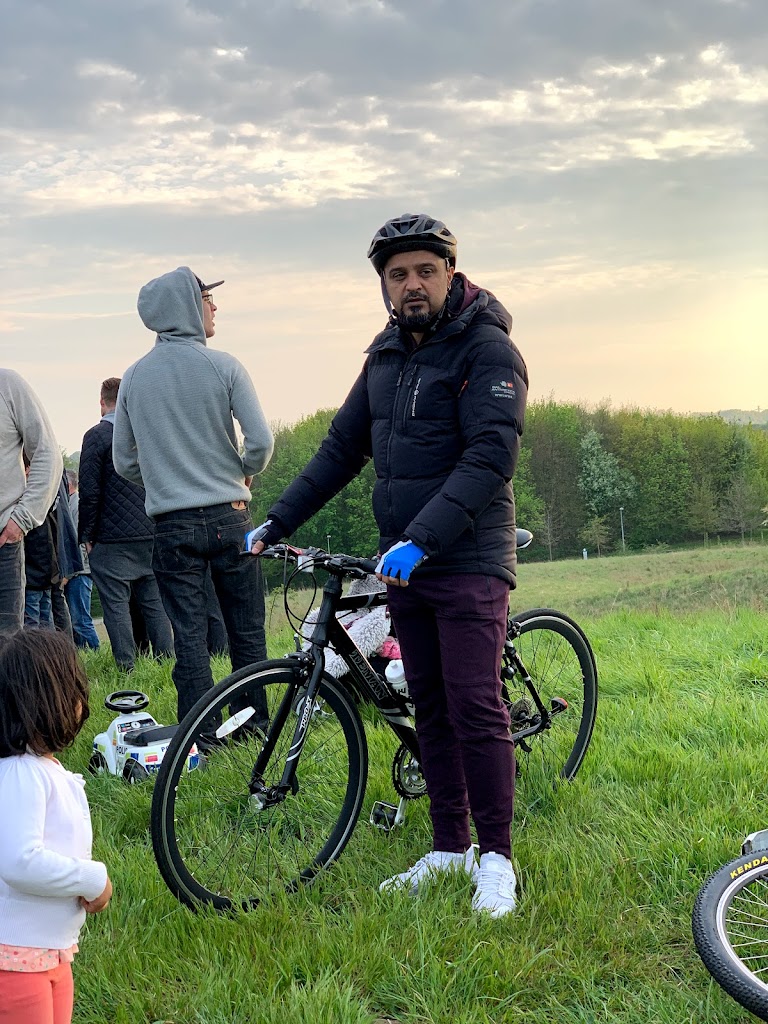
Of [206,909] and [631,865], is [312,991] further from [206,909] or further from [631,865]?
[631,865]

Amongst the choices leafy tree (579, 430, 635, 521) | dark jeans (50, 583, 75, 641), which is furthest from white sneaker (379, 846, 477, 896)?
leafy tree (579, 430, 635, 521)

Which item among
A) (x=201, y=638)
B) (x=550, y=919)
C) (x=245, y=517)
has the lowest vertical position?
(x=550, y=919)

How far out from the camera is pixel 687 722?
5469 mm

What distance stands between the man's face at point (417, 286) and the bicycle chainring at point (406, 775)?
1.77m

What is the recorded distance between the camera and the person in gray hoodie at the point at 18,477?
19.0ft

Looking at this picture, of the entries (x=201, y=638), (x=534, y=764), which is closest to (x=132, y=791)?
(x=201, y=638)

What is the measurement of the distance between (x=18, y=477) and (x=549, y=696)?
3.27 meters

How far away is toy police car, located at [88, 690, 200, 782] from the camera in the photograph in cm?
527

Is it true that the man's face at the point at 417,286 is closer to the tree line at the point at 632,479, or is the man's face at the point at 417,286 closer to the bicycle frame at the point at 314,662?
the bicycle frame at the point at 314,662

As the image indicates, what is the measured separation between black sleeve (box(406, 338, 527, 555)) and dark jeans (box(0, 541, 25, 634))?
333 centimetres

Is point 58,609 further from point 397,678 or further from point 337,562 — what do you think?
point 337,562

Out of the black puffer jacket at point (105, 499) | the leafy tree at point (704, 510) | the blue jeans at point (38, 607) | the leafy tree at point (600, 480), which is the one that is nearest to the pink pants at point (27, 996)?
the black puffer jacket at point (105, 499)

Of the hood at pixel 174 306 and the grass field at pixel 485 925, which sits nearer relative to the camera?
the grass field at pixel 485 925

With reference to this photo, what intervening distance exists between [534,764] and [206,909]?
1.71 meters
